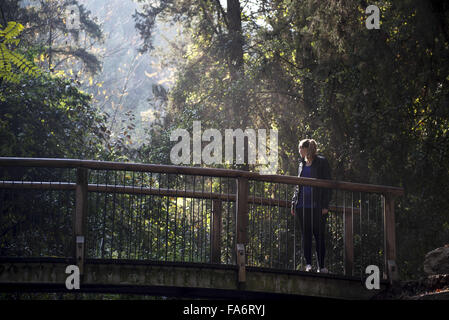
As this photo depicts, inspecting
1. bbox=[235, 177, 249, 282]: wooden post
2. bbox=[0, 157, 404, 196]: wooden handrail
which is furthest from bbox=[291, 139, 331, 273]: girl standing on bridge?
bbox=[235, 177, 249, 282]: wooden post

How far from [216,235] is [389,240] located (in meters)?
2.25

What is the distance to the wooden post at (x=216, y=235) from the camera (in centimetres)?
772

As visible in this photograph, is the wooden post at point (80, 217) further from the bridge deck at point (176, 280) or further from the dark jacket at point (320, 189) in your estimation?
the dark jacket at point (320, 189)

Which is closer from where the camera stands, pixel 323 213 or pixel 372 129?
pixel 323 213

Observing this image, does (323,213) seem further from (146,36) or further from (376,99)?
(146,36)

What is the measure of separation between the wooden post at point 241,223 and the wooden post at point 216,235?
40 centimetres

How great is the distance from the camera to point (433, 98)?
10.0 meters

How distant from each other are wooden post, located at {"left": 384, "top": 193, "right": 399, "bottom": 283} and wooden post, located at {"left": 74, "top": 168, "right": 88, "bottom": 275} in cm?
377

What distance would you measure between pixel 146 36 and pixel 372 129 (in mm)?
11069

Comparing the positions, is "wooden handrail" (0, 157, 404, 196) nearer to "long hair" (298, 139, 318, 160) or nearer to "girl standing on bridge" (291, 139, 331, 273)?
"girl standing on bridge" (291, 139, 331, 273)

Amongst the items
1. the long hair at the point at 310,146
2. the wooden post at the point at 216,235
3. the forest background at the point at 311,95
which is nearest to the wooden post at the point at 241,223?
the wooden post at the point at 216,235

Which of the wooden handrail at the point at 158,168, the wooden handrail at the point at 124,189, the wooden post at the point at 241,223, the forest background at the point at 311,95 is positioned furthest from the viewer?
the forest background at the point at 311,95
